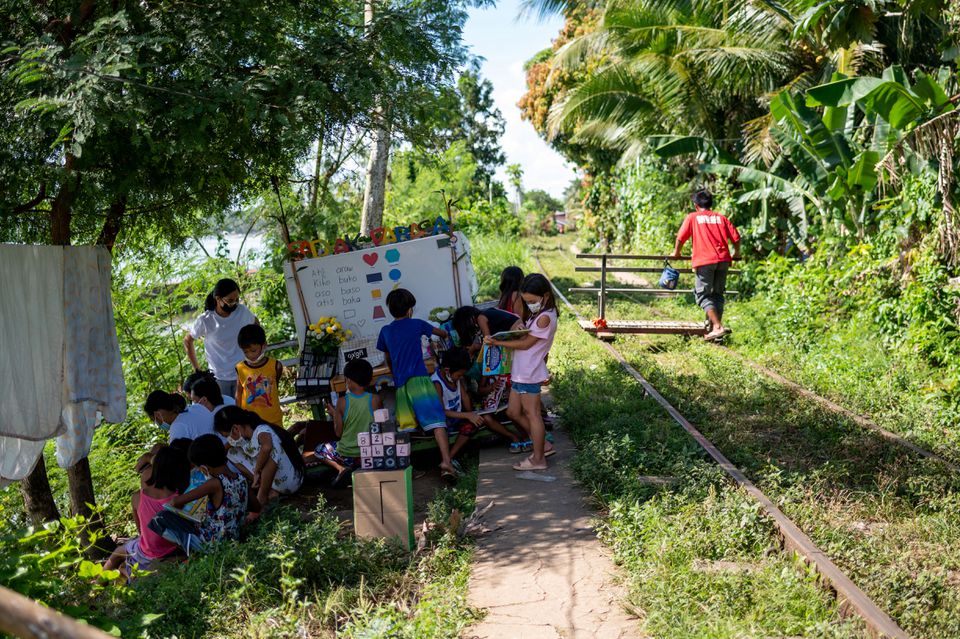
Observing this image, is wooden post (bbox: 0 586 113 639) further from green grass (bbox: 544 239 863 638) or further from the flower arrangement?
the flower arrangement

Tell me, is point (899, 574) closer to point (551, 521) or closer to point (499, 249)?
point (551, 521)

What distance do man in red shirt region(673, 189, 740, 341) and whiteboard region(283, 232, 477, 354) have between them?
474 centimetres

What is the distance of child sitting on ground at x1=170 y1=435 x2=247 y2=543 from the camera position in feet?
20.6

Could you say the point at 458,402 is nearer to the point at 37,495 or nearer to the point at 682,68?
the point at 37,495

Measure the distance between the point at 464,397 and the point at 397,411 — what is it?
74 centimetres

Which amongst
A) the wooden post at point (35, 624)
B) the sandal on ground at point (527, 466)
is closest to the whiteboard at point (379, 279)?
the sandal on ground at point (527, 466)

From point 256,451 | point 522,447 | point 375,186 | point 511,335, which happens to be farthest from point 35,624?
point 375,186

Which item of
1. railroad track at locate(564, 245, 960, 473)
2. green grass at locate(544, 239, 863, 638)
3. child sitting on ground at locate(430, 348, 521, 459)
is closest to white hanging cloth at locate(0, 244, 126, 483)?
child sitting on ground at locate(430, 348, 521, 459)

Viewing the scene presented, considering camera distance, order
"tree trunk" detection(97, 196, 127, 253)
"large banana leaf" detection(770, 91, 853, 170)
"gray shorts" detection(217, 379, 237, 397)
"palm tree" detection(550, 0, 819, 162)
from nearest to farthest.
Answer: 1. "tree trunk" detection(97, 196, 127, 253)
2. "gray shorts" detection(217, 379, 237, 397)
3. "large banana leaf" detection(770, 91, 853, 170)
4. "palm tree" detection(550, 0, 819, 162)

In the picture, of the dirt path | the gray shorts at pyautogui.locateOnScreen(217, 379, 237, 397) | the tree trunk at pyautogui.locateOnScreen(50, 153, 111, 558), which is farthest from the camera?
the gray shorts at pyautogui.locateOnScreen(217, 379, 237, 397)

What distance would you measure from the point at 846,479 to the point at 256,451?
4.92 meters

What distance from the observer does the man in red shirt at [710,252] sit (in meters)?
12.6

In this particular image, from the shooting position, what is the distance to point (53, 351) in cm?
664

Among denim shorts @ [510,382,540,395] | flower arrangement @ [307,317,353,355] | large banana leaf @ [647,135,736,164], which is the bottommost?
denim shorts @ [510,382,540,395]
